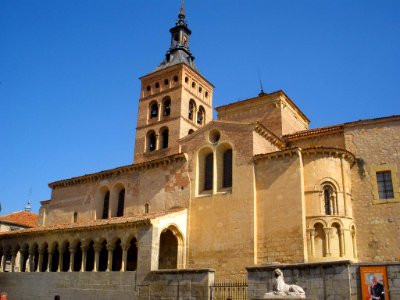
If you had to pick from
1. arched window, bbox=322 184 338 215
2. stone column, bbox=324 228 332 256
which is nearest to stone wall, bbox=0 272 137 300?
stone column, bbox=324 228 332 256

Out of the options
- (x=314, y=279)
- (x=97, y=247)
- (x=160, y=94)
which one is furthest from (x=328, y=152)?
(x=160, y=94)

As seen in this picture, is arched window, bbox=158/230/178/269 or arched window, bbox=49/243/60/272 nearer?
arched window, bbox=158/230/178/269

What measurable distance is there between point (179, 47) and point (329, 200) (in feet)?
84.2

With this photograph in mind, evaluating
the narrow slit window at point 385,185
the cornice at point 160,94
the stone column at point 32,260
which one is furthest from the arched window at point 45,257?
the narrow slit window at point 385,185

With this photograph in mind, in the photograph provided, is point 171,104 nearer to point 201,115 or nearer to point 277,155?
point 201,115

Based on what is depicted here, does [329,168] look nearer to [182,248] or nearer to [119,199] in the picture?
[182,248]

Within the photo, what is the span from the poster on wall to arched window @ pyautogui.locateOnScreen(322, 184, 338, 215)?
737 cm

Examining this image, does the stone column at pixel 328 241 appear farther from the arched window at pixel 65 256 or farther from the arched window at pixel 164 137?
the arched window at pixel 164 137

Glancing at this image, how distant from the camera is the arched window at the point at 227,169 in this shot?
78.8 ft

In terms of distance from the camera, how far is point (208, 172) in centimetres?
2503

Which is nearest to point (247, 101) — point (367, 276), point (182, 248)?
point (182, 248)

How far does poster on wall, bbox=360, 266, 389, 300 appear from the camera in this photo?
Result: 13789 millimetres

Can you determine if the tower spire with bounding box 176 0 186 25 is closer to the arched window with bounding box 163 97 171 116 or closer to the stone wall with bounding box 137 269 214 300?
the arched window with bounding box 163 97 171 116

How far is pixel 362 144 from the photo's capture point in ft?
79.6
